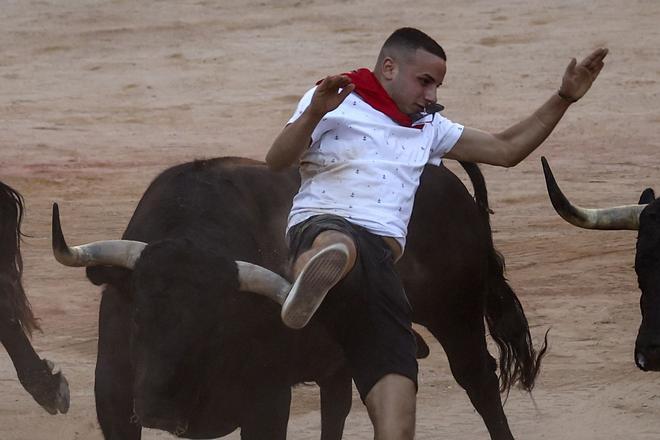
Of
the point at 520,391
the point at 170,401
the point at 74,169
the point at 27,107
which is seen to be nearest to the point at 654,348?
the point at 170,401

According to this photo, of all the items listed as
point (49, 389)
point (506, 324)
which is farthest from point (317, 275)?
point (49, 389)

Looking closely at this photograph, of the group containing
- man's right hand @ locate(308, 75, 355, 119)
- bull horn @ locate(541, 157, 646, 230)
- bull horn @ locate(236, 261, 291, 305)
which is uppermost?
man's right hand @ locate(308, 75, 355, 119)

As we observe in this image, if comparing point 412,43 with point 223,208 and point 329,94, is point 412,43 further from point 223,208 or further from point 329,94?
point 223,208

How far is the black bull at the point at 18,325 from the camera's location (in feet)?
26.5

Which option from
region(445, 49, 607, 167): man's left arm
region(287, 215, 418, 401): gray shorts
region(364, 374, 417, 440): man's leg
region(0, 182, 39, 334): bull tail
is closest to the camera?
region(364, 374, 417, 440): man's leg

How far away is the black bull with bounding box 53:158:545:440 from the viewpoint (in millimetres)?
5734

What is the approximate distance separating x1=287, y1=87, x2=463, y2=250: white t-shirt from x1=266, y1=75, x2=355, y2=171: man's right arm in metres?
0.10

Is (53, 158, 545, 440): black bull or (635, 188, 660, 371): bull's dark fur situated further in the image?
(635, 188, 660, 371): bull's dark fur

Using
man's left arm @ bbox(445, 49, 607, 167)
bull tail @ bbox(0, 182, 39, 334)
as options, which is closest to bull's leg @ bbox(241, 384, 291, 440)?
man's left arm @ bbox(445, 49, 607, 167)

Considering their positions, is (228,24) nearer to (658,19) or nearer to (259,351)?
(658,19)

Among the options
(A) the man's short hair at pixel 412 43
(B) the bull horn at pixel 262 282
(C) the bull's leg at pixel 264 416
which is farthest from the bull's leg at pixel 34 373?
(A) the man's short hair at pixel 412 43

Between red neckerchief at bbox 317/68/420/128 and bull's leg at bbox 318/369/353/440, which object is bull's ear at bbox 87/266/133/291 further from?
bull's leg at bbox 318/369/353/440

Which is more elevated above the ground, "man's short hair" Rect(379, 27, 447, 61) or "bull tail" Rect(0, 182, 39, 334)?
"man's short hair" Rect(379, 27, 447, 61)

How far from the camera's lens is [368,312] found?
5582 millimetres
